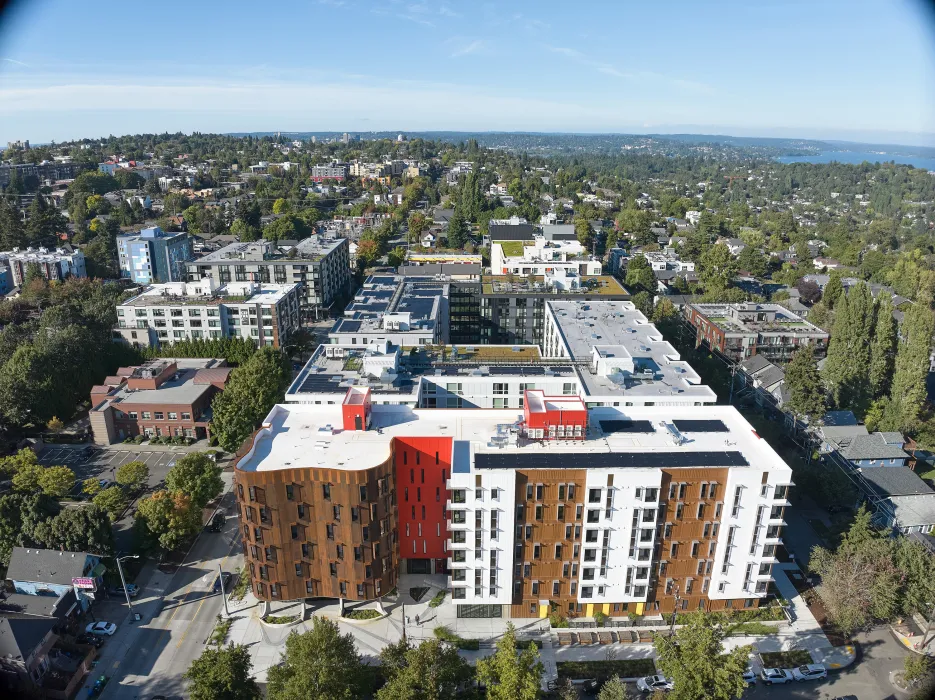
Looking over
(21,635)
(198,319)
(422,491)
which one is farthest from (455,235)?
(21,635)

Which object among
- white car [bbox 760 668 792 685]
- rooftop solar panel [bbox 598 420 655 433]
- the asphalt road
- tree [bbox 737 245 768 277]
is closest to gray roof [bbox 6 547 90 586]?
the asphalt road

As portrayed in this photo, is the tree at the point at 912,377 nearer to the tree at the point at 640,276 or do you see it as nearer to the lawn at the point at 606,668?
the lawn at the point at 606,668

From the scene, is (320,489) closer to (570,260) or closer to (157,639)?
(157,639)

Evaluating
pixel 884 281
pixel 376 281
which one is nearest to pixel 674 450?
pixel 376 281

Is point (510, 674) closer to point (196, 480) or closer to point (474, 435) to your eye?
point (474, 435)

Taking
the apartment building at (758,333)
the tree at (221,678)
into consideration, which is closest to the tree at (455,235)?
the apartment building at (758,333)

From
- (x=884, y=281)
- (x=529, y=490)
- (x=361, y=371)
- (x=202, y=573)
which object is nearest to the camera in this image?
(x=529, y=490)
